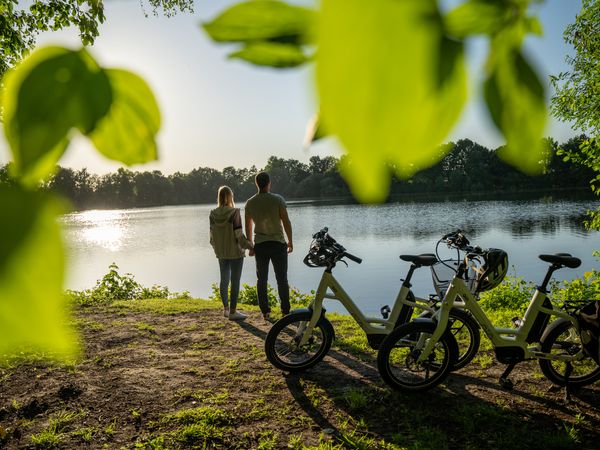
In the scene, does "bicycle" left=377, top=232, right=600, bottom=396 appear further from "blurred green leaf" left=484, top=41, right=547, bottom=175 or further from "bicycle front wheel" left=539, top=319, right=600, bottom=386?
"blurred green leaf" left=484, top=41, right=547, bottom=175

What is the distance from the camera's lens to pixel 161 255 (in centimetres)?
2698

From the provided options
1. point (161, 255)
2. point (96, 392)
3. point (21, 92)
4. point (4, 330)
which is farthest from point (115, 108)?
point (161, 255)

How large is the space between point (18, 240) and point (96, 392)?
16.2ft

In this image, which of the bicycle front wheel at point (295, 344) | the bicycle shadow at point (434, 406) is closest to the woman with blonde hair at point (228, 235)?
the bicycle front wheel at point (295, 344)

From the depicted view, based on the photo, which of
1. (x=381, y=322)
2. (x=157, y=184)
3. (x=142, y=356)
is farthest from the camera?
(x=142, y=356)

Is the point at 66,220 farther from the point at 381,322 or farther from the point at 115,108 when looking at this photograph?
Result: the point at 381,322

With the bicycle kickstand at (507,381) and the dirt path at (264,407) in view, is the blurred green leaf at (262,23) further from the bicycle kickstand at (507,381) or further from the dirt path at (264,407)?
the bicycle kickstand at (507,381)

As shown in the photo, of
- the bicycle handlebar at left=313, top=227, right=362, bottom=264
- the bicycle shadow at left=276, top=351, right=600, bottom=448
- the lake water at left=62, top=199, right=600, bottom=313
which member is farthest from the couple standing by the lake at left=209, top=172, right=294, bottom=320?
the lake water at left=62, top=199, right=600, bottom=313

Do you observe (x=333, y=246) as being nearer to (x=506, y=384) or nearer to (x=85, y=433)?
(x=506, y=384)

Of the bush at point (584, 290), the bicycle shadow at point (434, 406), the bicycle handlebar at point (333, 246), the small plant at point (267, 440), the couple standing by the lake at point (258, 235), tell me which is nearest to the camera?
the small plant at point (267, 440)

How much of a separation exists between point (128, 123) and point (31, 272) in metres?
0.19

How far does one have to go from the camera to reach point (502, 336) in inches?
157

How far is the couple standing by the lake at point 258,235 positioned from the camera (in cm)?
550

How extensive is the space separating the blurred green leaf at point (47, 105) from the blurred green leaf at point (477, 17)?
0.25 m
